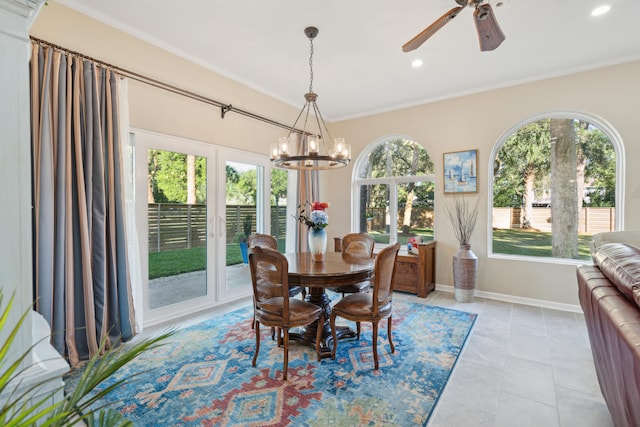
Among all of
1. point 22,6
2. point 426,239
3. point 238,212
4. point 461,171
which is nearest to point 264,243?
point 238,212

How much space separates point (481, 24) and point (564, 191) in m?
2.88

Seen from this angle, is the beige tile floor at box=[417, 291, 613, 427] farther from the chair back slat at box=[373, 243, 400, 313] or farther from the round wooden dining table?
the round wooden dining table

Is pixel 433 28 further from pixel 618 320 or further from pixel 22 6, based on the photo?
pixel 22 6

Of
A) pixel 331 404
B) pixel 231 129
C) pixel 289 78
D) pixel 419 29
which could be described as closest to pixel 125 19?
pixel 231 129

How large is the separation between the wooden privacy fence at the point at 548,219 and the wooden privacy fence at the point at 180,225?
3624 millimetres

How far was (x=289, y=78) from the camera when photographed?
391 cm

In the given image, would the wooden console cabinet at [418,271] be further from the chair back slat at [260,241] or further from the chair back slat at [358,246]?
the chair back slat at [260,241]

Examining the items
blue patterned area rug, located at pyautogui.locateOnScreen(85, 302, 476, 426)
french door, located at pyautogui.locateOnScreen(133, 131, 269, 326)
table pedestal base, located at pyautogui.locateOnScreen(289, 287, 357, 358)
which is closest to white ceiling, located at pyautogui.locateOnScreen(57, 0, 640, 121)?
french door, located at pyautogui.locateOnScreen(133, 131, 269, 326)

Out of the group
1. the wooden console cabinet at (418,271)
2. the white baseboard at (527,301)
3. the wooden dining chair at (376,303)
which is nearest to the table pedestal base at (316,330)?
the wooden dining chair at (376,303)

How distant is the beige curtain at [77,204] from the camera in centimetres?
225

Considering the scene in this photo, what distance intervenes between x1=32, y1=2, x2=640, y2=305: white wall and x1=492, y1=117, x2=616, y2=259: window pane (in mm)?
218

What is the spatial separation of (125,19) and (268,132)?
2.04 metres

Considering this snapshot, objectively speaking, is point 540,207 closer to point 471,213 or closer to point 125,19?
point 471,213

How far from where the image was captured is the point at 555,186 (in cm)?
391
